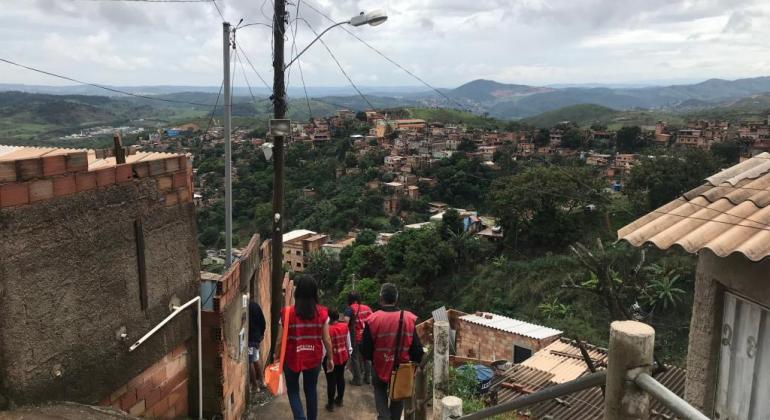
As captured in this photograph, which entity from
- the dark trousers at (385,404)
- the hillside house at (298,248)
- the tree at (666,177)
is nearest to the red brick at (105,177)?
the dark trousers at (385,404)

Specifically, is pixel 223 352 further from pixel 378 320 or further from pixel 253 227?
pixel 253 227

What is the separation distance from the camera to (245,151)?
61.7m

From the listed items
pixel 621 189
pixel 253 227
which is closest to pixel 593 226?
pixel 621 189

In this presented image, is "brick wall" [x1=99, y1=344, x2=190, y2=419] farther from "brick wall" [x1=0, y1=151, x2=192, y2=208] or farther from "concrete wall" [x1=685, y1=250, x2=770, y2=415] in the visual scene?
"concrete wall" [x1=685, y1=250, x2=770, y2=415]

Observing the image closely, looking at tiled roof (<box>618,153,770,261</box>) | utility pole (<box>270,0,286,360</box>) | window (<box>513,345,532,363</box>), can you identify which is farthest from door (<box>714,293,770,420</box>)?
window (<box>513,345,532,363</box>)

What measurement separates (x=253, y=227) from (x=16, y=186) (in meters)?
38.9

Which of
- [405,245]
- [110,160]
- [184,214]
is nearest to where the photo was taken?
[110,160]

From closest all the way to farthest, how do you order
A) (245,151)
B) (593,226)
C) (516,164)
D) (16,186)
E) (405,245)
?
(16,186)
(405,245)
(593,226)
(516,164)
(245,151)

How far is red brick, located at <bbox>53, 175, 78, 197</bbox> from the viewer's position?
3146 mm

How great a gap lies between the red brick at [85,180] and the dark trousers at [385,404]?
8.23 feet

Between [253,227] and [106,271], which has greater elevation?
[106,271]

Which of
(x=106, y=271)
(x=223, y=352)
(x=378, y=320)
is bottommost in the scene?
(x=223, y=352)

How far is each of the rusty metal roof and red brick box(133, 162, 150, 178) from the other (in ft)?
16.1

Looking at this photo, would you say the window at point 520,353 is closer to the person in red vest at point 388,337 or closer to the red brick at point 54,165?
the person in red vest at point 388,337
